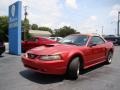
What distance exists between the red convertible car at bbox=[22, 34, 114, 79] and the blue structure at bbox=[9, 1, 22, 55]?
6096 mm

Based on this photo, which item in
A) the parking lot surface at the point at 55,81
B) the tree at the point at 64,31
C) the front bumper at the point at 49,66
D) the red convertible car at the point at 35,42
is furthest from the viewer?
the tree at the point at 64,31

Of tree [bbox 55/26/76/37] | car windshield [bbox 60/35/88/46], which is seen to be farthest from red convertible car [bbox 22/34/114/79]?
tree [bbox 55/26/76/37]

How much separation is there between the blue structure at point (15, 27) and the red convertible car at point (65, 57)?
6096 millimetres

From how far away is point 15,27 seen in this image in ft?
45.9

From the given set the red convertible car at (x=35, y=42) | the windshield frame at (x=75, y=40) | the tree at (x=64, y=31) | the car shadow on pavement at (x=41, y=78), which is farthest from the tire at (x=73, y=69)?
the tree at (x=64, y=31)

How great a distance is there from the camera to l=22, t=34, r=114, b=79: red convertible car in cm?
623

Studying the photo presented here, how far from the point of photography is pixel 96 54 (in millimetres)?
8188

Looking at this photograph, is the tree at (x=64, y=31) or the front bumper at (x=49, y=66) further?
the tree at (x=64, y=31)

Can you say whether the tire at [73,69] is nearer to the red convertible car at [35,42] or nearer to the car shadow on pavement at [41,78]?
the car shadow on pavement at [41,78]

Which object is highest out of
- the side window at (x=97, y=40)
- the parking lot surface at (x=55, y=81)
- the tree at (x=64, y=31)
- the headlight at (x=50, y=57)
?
the tree at (x=64, y=31)

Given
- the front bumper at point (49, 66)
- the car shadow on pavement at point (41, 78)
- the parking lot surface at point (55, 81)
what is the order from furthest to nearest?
the car shadow on pavement at point (41, 78) < the front bumper at point (49, 66) < the parking lot surface at point (55, 81)

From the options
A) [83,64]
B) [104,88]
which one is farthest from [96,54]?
[104,88]

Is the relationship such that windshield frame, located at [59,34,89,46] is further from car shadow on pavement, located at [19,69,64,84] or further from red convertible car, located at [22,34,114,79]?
car shadow on pavement, located at [19,69,64,84]

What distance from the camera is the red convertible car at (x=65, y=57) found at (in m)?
6.23
